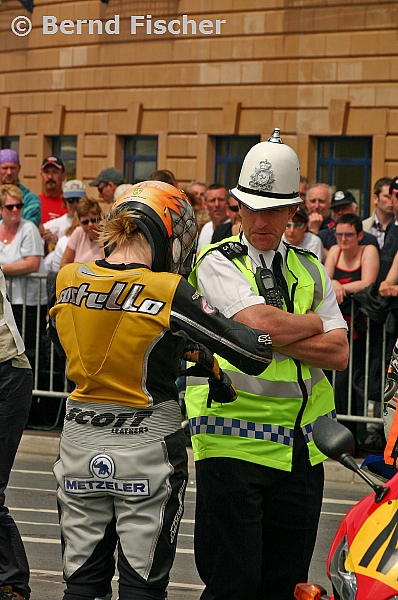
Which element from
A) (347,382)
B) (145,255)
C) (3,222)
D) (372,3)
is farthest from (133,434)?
(372,3)

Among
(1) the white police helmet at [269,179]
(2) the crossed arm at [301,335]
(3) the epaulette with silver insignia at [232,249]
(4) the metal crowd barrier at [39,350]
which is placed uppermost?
(1) the white police helmet at [269,179]

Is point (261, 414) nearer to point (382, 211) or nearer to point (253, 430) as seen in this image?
point (253, 430)

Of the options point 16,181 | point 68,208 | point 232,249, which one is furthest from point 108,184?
point 232,249

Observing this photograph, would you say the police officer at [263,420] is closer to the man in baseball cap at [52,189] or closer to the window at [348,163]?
the man in baseball cap at [52,189]

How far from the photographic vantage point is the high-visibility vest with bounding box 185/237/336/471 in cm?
412

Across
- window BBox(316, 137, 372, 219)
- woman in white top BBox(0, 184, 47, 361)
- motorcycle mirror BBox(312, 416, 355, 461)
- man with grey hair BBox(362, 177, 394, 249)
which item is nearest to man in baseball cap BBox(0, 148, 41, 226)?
woman in white top BBox(0, 184, 47, 361)

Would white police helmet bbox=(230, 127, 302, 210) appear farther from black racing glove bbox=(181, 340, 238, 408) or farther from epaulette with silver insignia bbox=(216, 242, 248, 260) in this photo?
black racing glove bbox=(181, 340, 238, 408)

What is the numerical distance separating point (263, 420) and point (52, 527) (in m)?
3.44

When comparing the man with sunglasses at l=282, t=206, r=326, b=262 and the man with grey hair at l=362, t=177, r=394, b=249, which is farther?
the man with grey hair at l=362, t=177, r=394, b=249

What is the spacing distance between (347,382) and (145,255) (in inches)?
236

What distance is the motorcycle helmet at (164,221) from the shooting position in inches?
148

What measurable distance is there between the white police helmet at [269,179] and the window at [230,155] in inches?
667

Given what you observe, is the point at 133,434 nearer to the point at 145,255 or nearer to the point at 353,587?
the point at 145,255

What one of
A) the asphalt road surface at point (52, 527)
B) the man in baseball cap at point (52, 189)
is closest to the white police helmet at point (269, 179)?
the asphalt road surface at point (52, 527)
